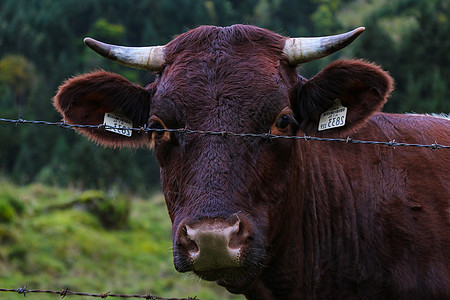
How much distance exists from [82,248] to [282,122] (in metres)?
8.46

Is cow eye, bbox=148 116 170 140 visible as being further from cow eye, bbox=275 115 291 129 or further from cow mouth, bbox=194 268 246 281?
cow mouth, bbox=194 268 246 281

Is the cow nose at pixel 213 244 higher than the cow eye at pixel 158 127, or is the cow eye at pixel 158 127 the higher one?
the cow eye at pixel 158 127

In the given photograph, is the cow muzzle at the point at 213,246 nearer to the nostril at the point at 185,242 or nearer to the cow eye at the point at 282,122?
the nostril at the point at 185,242

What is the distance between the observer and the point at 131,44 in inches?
2450

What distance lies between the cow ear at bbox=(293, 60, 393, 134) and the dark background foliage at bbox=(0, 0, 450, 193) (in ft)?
69.0

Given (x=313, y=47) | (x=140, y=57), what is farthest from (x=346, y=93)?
(x=140, y=57)

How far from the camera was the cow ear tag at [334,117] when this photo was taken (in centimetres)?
379

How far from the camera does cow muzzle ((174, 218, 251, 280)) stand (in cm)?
291

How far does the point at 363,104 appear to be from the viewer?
149 inches

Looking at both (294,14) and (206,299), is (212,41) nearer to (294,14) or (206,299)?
(206,299)

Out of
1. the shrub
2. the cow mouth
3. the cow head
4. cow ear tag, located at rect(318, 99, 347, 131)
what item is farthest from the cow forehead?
the shrub

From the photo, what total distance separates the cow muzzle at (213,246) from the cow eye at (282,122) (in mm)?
786

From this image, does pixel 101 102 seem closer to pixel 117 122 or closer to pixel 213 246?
pixel 117 122

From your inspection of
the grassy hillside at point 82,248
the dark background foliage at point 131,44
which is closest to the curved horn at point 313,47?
the grassy hillside at point 82,248
